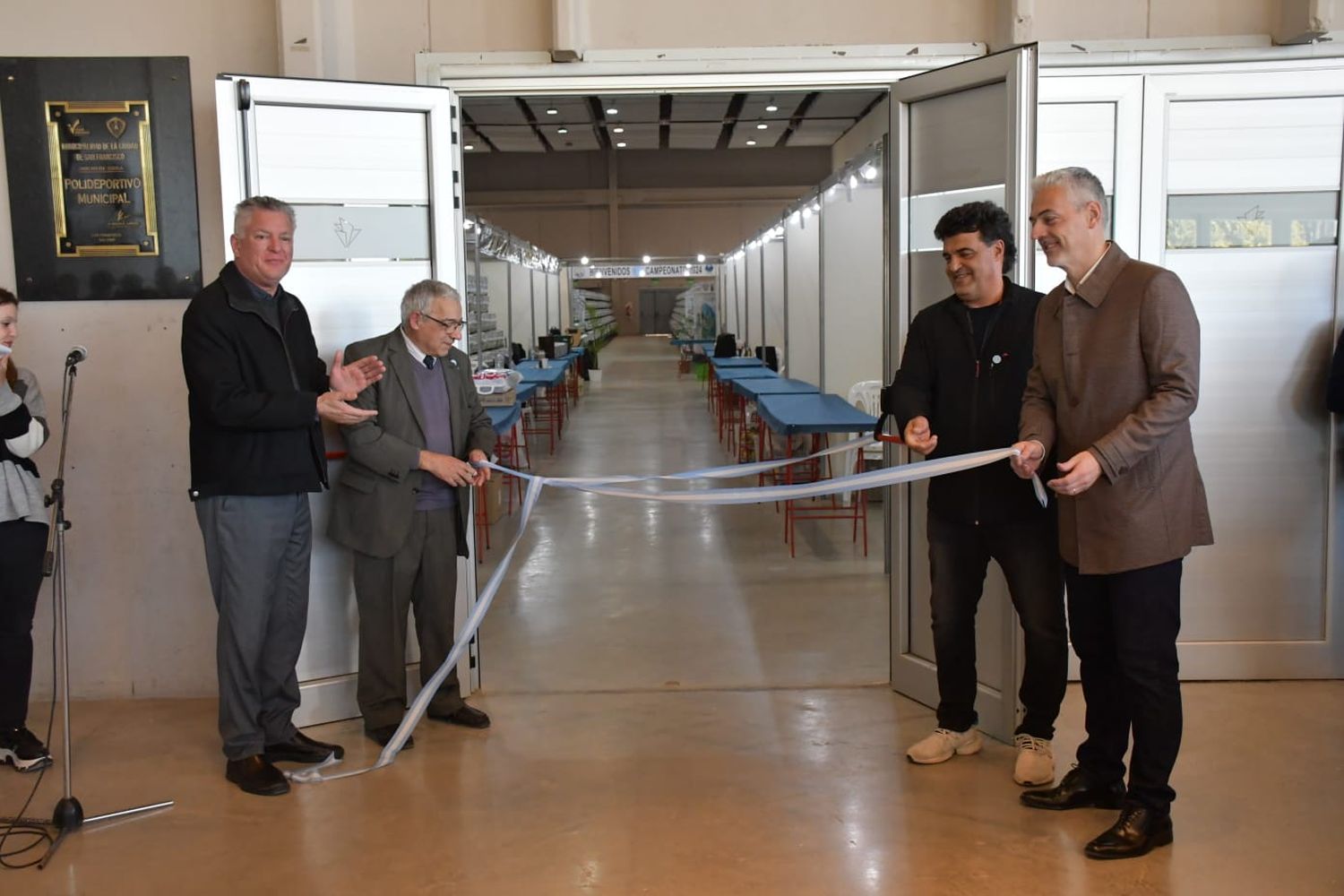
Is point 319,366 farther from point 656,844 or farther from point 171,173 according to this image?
point 656,844

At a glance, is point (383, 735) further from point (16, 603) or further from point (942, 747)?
point (942, 747)

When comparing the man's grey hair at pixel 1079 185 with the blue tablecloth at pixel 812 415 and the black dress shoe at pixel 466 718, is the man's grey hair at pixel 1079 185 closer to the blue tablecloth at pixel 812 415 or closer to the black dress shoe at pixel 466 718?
the black dress shoe at pixel 466 718

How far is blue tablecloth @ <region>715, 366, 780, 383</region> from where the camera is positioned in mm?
11336

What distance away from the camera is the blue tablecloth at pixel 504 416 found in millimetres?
7004

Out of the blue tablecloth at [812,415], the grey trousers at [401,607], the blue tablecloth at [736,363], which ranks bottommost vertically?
the grey trousers at [401,607]

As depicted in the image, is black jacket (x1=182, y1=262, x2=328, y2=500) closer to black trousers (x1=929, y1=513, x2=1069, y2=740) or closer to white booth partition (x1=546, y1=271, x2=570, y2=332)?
black trousers (x1=929, y1=513, x2=1069, y2=740)

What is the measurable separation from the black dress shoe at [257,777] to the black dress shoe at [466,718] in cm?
66

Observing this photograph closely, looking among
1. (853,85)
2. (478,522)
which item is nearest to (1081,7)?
(853,85)

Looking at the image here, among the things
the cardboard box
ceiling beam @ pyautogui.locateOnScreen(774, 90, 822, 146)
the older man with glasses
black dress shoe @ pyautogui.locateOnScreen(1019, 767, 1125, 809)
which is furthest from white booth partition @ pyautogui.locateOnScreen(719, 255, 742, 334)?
black dress shoe @ pyautogui.locateOnScreen(1019, 767, 1125, 809)

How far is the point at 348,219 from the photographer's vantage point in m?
4.18

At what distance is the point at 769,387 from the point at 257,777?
6.93 meters

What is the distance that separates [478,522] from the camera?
7.79 metres

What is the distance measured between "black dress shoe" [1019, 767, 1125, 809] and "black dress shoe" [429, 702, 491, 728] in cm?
189

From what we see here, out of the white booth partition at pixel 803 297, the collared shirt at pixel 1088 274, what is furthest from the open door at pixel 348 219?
the white booth partition at pixel 803 297
